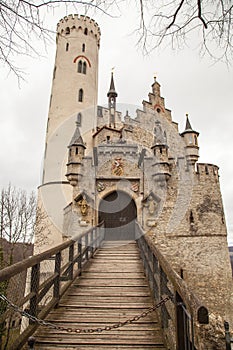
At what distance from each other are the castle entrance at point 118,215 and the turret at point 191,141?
690 cm

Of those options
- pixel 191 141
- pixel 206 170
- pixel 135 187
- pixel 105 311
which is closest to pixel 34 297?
pixel 105 311

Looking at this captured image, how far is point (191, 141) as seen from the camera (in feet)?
60.6

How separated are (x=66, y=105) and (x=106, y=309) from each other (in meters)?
16.5

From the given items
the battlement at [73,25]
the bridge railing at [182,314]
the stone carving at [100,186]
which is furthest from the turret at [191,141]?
the bridge railing at [182,314]

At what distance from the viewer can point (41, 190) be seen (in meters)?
17.2

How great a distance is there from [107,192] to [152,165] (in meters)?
2.61

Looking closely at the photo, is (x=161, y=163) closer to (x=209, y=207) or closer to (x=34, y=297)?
(x=209, y=207)

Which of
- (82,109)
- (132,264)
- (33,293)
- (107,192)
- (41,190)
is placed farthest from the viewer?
(82,109)

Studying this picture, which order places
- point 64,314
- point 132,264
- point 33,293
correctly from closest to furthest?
1. point 33,293
2. point 64,314
3. point 132,264

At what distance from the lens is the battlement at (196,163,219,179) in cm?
1412

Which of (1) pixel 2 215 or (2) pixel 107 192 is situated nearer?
(2) pixel 107 192

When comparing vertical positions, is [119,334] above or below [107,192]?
below

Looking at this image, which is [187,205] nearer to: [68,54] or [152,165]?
[152,165]

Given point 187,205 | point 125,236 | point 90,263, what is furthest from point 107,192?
point 90,263
